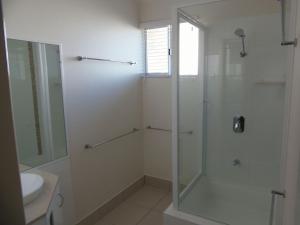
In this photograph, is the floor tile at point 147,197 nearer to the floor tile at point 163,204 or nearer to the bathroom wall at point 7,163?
the floor tile at point 163,204

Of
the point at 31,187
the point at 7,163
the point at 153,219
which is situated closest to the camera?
the point at 7,163

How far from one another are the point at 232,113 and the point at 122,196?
1.66 m

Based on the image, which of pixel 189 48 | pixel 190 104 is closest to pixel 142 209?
pixel 190 104

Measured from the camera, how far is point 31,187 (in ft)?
4.35

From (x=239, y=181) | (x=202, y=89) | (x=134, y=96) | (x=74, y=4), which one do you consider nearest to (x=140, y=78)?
(x=134, y=96)

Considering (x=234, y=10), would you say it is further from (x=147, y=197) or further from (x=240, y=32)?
(x=147, y=197)

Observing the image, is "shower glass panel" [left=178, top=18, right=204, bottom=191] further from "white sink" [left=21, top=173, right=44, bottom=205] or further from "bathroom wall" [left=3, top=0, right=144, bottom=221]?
"white sink" [left=21, top=173, right=44, bottom=205]

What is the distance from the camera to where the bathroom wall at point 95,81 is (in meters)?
1.83

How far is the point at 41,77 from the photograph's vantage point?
185cm

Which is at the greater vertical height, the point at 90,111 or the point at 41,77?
the point at 41,77

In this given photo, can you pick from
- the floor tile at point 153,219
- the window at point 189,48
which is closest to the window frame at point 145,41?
the window at point 189,48

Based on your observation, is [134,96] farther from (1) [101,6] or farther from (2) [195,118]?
(1) [101,6]

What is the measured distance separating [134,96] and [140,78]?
27 centimetres

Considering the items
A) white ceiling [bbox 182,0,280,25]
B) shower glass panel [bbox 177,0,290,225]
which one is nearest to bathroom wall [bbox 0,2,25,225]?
shower glass panel [bbox 177,0,290,225]
